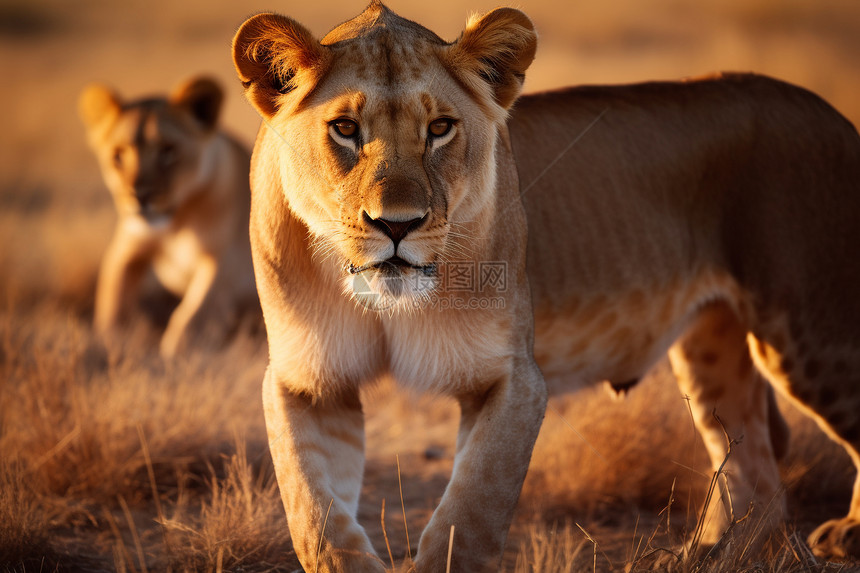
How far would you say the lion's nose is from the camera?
2.56 meters

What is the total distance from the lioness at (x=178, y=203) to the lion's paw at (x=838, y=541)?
14.5ft

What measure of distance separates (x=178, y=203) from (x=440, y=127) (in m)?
4.72

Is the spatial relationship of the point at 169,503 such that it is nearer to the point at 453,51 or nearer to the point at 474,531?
the point at 474,531

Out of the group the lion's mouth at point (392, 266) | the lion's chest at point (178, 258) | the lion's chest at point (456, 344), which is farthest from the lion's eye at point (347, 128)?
the lion's chest at point (178, 258)

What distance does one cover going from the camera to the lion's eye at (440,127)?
9.03 feet

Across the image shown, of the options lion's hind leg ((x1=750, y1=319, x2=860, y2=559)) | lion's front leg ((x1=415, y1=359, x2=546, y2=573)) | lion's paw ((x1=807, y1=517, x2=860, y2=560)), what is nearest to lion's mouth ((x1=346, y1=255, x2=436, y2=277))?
lion's front leg ((x1=415, y1=359, x2=546, y2=573))

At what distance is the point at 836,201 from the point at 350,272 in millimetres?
2049

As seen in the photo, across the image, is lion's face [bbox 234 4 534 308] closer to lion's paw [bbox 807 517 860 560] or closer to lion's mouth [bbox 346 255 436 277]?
lion's mouth [bbox 346 255 436 277]

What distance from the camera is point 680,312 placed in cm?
383

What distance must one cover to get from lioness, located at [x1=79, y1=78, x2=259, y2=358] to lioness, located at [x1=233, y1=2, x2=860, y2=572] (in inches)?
152

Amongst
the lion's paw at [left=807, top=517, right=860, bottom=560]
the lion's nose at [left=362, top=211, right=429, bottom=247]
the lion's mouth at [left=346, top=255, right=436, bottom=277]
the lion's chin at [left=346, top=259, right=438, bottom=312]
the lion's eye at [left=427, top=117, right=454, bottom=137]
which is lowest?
the lion's paw at [left=807, top=517, right=860, bottom=560]

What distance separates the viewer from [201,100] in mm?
7473

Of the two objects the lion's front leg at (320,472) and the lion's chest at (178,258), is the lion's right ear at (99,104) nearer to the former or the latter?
the lion's chest at (178,258)

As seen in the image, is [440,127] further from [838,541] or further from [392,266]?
[838,541]
